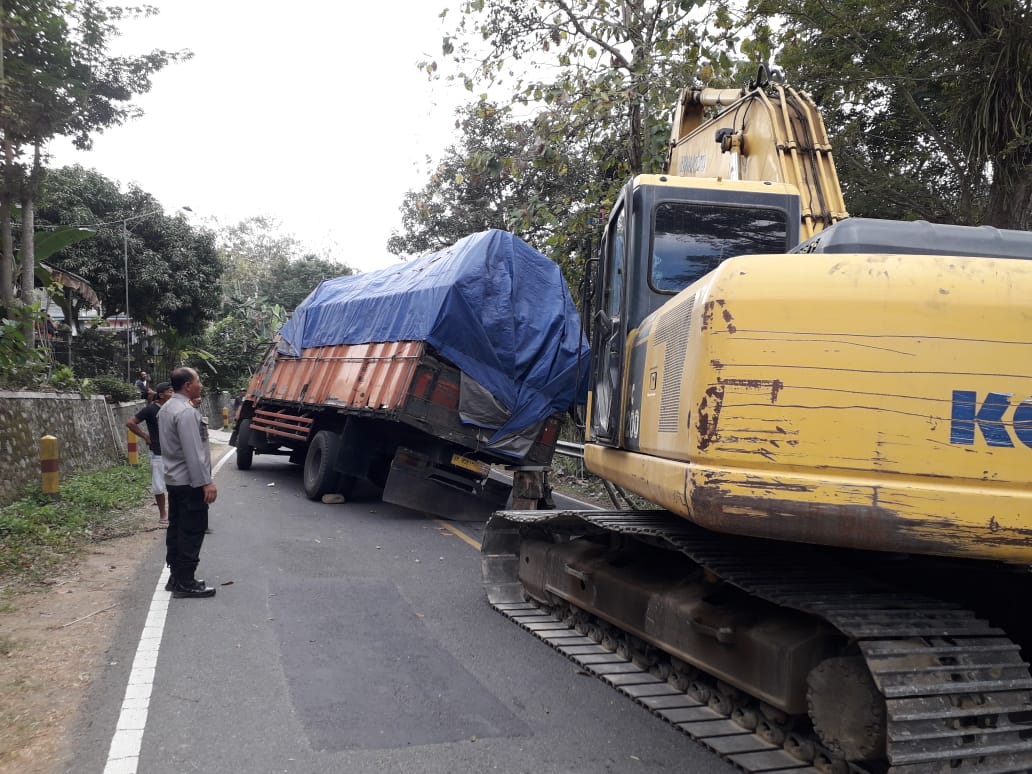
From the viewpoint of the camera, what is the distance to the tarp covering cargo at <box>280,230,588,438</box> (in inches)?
394

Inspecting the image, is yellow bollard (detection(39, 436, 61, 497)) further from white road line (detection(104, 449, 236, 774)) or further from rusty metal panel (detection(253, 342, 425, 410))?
white road line (detection(104, 449, 236, 774))

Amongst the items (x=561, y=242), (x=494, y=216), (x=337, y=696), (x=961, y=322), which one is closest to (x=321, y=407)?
(x=561, y=242)

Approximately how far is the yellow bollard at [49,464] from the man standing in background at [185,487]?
4744 mm

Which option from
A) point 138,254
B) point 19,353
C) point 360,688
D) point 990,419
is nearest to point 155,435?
point 19,353

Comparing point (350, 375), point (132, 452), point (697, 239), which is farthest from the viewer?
point (132, 452)

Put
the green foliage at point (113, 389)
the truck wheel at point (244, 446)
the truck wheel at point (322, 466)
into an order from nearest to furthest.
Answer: the truck wheel at point (322, 466) < the truck wheel at point (244, 446) < the green foliage at point (113, 389)

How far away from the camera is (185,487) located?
6773 mm

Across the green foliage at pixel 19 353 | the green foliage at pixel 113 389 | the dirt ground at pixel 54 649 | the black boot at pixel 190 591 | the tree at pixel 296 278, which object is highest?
the tree at pixel 296 278

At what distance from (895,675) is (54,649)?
4.99 meters

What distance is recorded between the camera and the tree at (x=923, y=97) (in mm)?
8305

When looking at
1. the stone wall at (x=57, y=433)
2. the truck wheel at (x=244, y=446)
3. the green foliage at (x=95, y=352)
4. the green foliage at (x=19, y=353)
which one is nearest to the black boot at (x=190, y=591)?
the stone wall at (x=57, y=433)

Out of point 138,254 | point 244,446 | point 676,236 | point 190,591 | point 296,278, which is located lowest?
point 190,591

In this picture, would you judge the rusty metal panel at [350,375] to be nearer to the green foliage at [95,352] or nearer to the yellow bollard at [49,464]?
the yellow bollard at [49,464]

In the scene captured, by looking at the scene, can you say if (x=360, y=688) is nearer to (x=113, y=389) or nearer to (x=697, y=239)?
(x=697, y=239)
